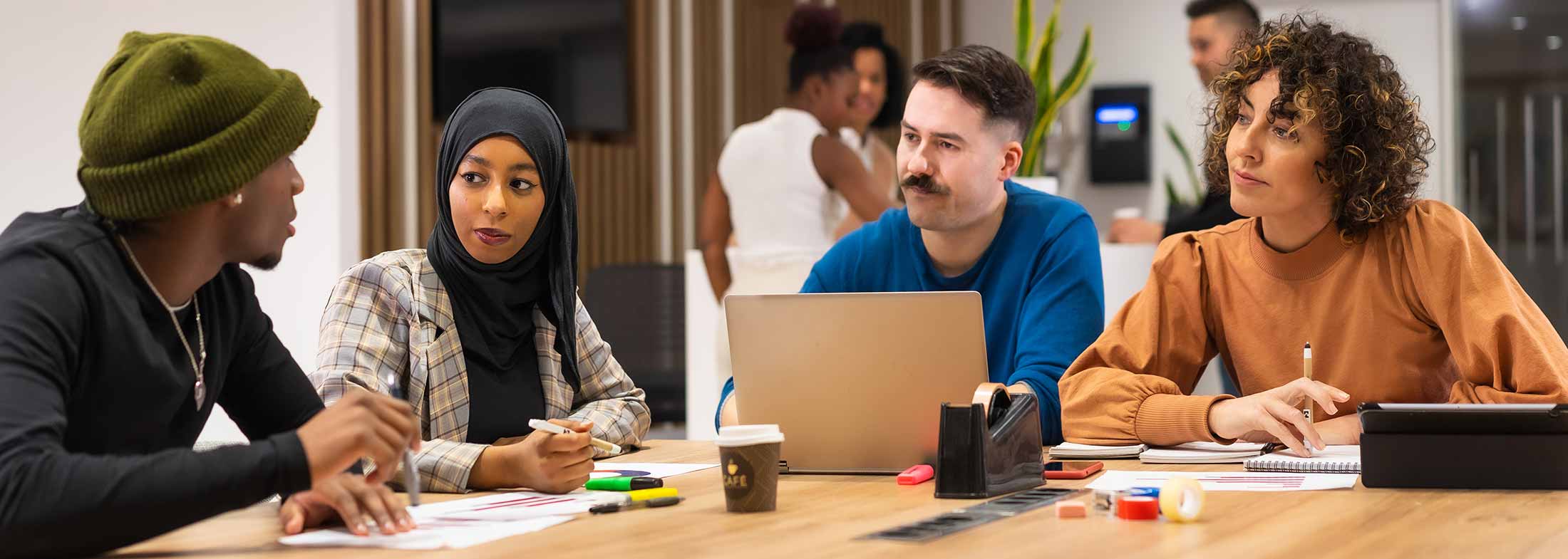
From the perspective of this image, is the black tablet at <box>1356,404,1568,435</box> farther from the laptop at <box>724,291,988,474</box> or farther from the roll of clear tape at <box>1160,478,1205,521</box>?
the laptop at <box>724,291,988,474</box>

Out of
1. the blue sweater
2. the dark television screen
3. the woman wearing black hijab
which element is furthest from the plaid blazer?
the dark television screen

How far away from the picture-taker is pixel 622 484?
5.80 feet

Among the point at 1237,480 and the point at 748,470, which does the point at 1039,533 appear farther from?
the point at 1237,480

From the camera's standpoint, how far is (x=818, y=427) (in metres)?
1.91

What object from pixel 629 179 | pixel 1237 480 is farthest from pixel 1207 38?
pixel 629 179

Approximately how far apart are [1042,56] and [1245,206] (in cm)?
275

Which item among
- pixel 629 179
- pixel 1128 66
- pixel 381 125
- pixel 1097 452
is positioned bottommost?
pixel 1097 452

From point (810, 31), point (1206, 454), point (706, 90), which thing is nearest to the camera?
point (1206, 454)

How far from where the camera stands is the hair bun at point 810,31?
4.46m

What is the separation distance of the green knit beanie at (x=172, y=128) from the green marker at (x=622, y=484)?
575 mm

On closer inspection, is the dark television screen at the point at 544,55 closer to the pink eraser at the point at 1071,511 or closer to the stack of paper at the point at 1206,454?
the stack of paper at the point at 1206,454

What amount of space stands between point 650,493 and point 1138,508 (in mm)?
561

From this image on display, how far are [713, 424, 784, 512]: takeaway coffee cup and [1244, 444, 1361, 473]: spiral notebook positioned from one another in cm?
68

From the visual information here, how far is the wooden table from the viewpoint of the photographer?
1.31 metres
